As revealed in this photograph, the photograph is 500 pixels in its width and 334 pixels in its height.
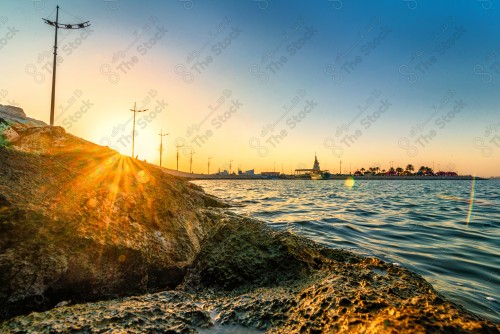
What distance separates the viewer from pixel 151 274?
3.47 m

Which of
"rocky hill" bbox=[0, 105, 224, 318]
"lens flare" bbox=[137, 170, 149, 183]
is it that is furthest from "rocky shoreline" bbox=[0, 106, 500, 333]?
"lens flare" bbox=[137, 170, 149, 183]

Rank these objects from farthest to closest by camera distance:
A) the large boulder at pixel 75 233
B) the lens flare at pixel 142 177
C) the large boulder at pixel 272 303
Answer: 1. the lens flare at pixel 142 177
2. the large boulder at pixel 75 233
3. the large boulder at pixel 272 303

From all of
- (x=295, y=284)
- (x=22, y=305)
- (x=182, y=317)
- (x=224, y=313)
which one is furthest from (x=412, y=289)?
(x=22, y=305)

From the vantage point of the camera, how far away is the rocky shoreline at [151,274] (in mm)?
2039

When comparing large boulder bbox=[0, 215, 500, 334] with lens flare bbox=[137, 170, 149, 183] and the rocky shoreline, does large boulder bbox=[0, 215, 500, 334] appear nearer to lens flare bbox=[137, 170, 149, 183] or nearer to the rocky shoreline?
the rocky shoreline

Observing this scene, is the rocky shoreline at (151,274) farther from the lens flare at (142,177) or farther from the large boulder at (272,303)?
the lens flare at (142,177)

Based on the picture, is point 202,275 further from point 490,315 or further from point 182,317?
point 490,315

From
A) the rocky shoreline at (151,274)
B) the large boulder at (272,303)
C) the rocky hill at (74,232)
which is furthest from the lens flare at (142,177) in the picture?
the large boulder at (272,303)

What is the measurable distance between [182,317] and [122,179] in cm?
324

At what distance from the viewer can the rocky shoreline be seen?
6.69ft

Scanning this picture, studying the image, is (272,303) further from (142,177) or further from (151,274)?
(142,177)

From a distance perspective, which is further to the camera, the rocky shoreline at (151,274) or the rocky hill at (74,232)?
the rocky hill at (74,232)

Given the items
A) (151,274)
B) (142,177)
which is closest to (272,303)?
(151,274)

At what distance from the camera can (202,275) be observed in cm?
336
